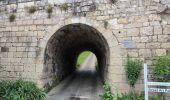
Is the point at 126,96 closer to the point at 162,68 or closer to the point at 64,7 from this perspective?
the point at 162,68

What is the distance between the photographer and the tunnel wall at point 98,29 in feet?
21.8

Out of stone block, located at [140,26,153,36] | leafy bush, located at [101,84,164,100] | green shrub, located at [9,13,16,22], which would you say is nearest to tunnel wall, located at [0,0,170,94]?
stone block, located at [140,26,153,36]

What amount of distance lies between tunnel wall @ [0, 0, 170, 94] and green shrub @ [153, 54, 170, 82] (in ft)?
1.04

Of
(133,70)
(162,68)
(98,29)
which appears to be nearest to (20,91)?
(98,29)

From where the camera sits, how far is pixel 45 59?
25.4ft

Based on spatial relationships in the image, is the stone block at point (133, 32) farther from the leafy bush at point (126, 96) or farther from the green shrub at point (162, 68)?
the leafy bush at point (126, 96)

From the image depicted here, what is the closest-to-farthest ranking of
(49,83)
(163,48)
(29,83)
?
(163,48) → (29,83) → (49,83)

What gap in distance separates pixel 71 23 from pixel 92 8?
95 centimetres

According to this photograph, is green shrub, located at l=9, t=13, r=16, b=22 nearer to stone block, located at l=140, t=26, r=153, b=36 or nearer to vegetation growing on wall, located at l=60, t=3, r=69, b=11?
vegetation growing on wall, located at l=60, t=3, r=69, b=11

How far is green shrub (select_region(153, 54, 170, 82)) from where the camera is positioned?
601cm

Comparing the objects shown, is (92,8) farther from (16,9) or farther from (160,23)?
(16,9)

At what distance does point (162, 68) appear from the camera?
6.06 meters

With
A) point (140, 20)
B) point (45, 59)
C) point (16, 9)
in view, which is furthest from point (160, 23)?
point (16, 9)

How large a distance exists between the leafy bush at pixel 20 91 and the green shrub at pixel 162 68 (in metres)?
3.85
